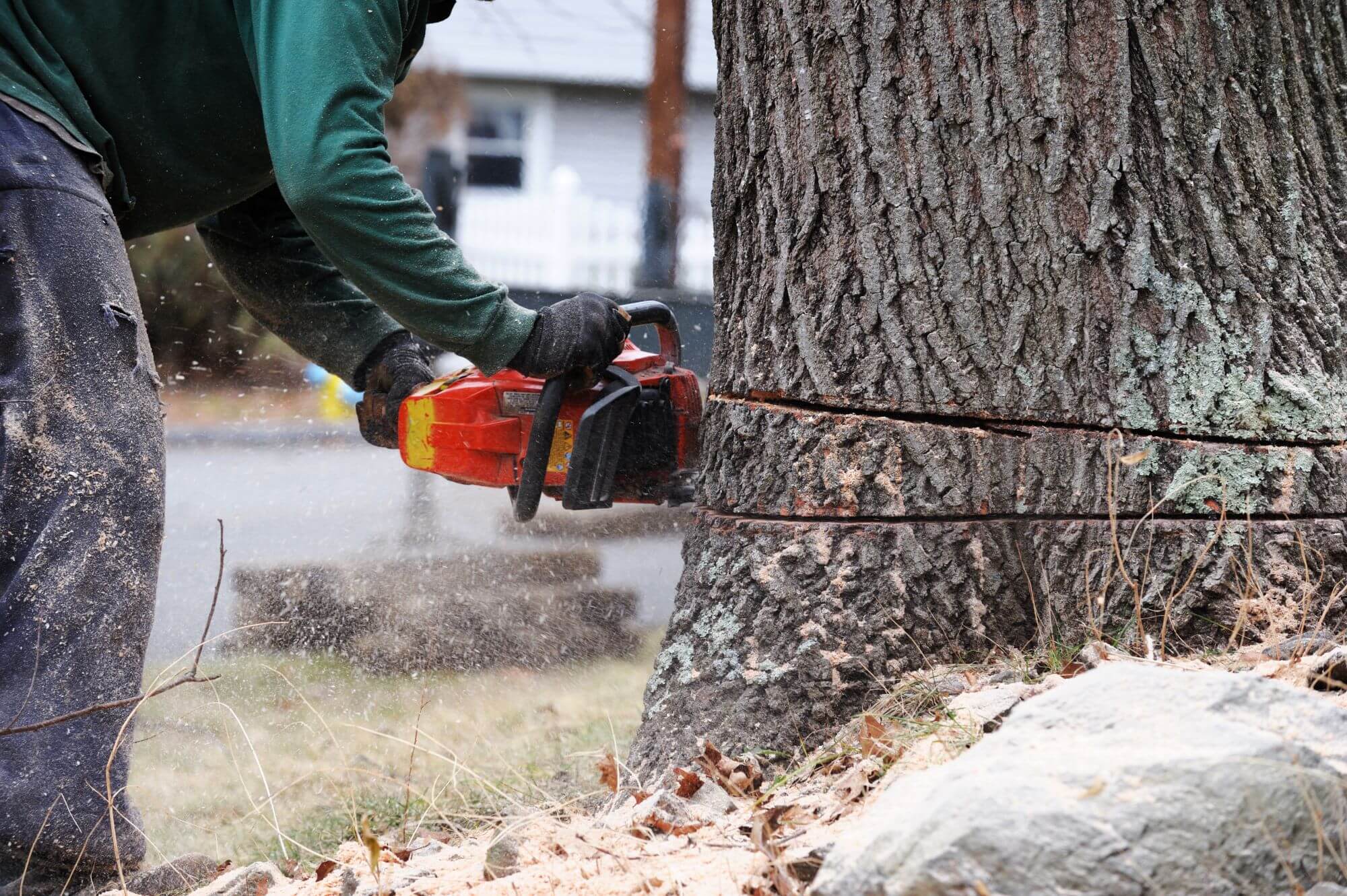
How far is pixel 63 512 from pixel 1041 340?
157 cm

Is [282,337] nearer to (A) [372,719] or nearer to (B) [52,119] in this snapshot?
(B) [52,119]

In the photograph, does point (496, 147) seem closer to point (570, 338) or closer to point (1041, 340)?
point (570, 338)

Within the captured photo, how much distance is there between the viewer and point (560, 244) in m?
10.4

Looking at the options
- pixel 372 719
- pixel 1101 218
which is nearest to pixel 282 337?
pixel 372 719

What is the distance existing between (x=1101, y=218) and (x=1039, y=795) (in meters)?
1.06

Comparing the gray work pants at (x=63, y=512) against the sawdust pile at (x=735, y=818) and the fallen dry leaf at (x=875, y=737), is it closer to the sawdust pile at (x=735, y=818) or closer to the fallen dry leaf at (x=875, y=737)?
the sawdust pile at (x=735, y=818)

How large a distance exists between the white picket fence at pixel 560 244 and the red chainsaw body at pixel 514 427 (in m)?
6.90

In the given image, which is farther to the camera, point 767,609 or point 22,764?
point 767,609

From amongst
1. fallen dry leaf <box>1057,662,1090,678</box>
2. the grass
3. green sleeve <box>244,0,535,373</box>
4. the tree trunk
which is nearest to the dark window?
the grass

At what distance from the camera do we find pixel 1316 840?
3.19ft

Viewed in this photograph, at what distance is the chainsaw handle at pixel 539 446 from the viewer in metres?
2.35

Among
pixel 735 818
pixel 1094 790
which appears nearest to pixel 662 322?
pixel 735 818

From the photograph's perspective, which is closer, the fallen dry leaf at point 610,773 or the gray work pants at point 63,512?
the gray work pants at point 63,512

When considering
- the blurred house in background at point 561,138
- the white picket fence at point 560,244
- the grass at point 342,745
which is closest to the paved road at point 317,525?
the grass at point 342,745
